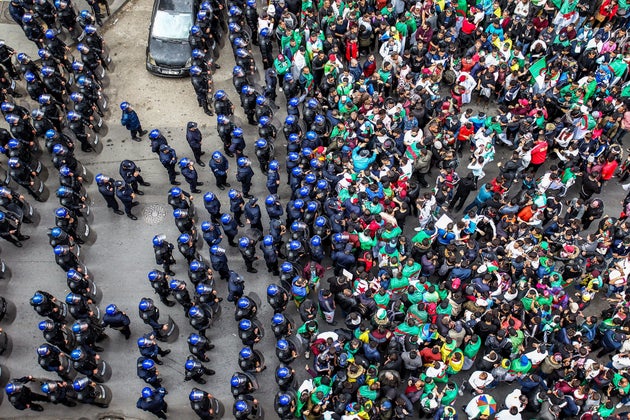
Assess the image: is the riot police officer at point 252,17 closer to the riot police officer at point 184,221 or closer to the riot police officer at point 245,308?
the riot police officer at point 184,221

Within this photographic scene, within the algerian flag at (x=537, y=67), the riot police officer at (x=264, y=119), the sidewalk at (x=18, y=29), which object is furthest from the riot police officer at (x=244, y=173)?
the algerian flag at (x=537, y=67)

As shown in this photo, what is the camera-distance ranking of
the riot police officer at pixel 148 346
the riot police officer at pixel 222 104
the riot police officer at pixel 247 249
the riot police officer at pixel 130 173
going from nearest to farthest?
the riot police officer at pixel 148 346, the riot police officer at pixel 247 249, the riot police officer at pixel 130 173, the riot police officer at pixel 222 104

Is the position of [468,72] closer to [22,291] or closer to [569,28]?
[569,28]

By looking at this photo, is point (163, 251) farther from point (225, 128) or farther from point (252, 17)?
point (252, 17)

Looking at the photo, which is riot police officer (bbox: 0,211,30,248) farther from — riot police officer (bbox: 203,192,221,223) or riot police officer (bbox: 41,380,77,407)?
riot police officer (bbox: 203,192,221,223)

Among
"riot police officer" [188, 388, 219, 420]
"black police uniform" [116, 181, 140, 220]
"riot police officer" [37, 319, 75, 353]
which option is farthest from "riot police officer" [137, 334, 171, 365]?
"black police uniform" [116, 181, 140, 220]

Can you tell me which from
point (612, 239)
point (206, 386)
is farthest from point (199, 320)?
point (612, 239)
